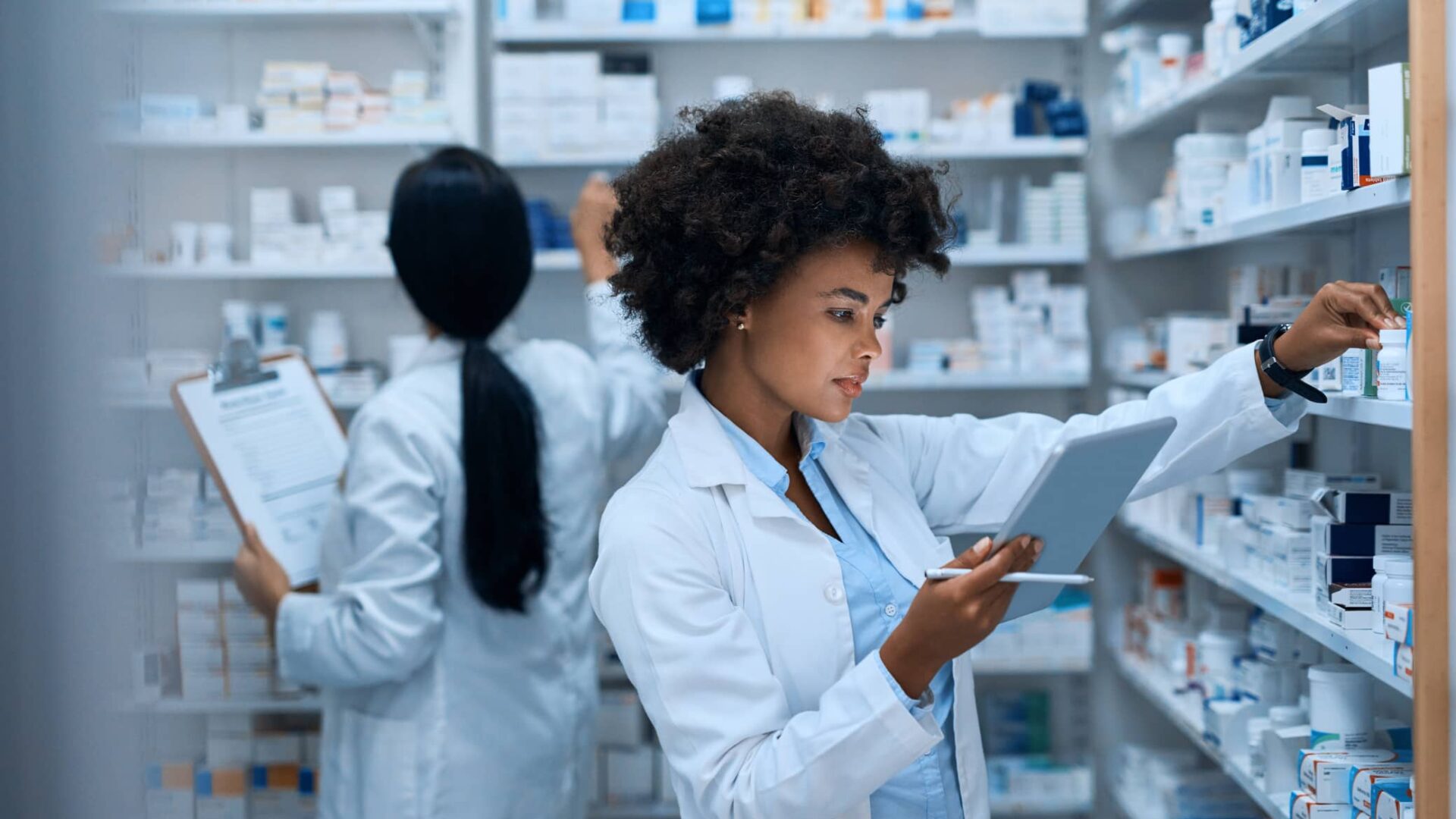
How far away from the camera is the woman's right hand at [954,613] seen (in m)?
1.07

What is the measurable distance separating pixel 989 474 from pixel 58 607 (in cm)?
144

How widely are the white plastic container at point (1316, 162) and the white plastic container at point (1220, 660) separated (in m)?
1.04

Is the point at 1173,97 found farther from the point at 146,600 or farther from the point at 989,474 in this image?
the point at 146,600

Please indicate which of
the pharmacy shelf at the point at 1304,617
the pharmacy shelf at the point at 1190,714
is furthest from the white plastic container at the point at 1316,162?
the pharmacy shelf at the point at 1190,714

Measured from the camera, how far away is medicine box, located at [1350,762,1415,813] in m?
1.58

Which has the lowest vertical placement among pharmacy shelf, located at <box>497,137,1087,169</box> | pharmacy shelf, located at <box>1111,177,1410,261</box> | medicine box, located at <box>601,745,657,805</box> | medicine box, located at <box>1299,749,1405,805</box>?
medicine box, located at <box>601,745,657,805</box>

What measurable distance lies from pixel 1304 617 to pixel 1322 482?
268mm

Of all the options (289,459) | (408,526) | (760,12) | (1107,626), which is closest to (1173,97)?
(760,12)

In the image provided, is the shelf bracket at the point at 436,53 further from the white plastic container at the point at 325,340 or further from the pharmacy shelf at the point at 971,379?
the pharmacy shelf at the point at 971,379

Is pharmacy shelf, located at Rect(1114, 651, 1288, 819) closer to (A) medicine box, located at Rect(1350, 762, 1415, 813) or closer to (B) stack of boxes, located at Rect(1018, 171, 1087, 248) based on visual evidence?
(A) medicine box, located at Rect(1350, 762, 1415, 813)

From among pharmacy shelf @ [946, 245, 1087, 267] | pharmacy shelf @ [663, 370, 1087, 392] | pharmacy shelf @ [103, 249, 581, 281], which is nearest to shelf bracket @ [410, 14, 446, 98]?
pharmacy shelf @ [103, 249, 581, 281]

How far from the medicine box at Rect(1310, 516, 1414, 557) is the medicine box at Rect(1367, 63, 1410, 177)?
0.55m

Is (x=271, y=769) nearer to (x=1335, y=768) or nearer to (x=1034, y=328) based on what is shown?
(x=1034, y=328)

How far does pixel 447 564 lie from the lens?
207 cm
